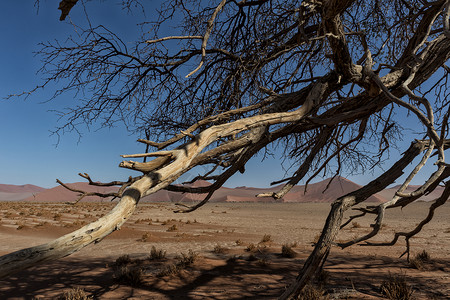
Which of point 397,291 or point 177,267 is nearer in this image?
point 397,291

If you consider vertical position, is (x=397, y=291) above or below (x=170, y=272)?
above

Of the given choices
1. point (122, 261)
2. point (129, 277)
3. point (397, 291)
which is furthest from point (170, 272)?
point (397, 291)

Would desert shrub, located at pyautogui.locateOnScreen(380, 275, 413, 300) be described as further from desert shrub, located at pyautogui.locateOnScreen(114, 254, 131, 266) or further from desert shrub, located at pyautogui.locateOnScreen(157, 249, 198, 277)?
desert shrub, located at pyautogui.locateOnScreen(114, 254, 131, 266)

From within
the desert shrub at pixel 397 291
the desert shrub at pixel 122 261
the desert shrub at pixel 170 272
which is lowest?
the desert shrub at pixel 122 261

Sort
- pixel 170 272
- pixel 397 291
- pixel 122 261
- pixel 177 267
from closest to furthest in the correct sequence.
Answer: pixel 397 291
pixel 170 272
pixel 177 267
pixel 122 261

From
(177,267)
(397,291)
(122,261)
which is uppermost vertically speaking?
(397,291)

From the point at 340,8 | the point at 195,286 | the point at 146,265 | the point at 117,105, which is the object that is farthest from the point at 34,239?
the point at 340,8

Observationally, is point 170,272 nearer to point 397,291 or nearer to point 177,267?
point 177,267

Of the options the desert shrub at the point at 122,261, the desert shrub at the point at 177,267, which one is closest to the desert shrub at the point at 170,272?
the desert shrub at the point at 177,267

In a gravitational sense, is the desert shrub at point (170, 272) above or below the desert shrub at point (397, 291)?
below

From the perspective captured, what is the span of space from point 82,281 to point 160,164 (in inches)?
229

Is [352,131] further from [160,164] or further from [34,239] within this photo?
[34,239]

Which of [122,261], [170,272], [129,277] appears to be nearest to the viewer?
[129,277]

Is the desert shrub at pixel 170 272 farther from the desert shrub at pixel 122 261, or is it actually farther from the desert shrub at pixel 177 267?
the desert shrub at pixel 122 261
